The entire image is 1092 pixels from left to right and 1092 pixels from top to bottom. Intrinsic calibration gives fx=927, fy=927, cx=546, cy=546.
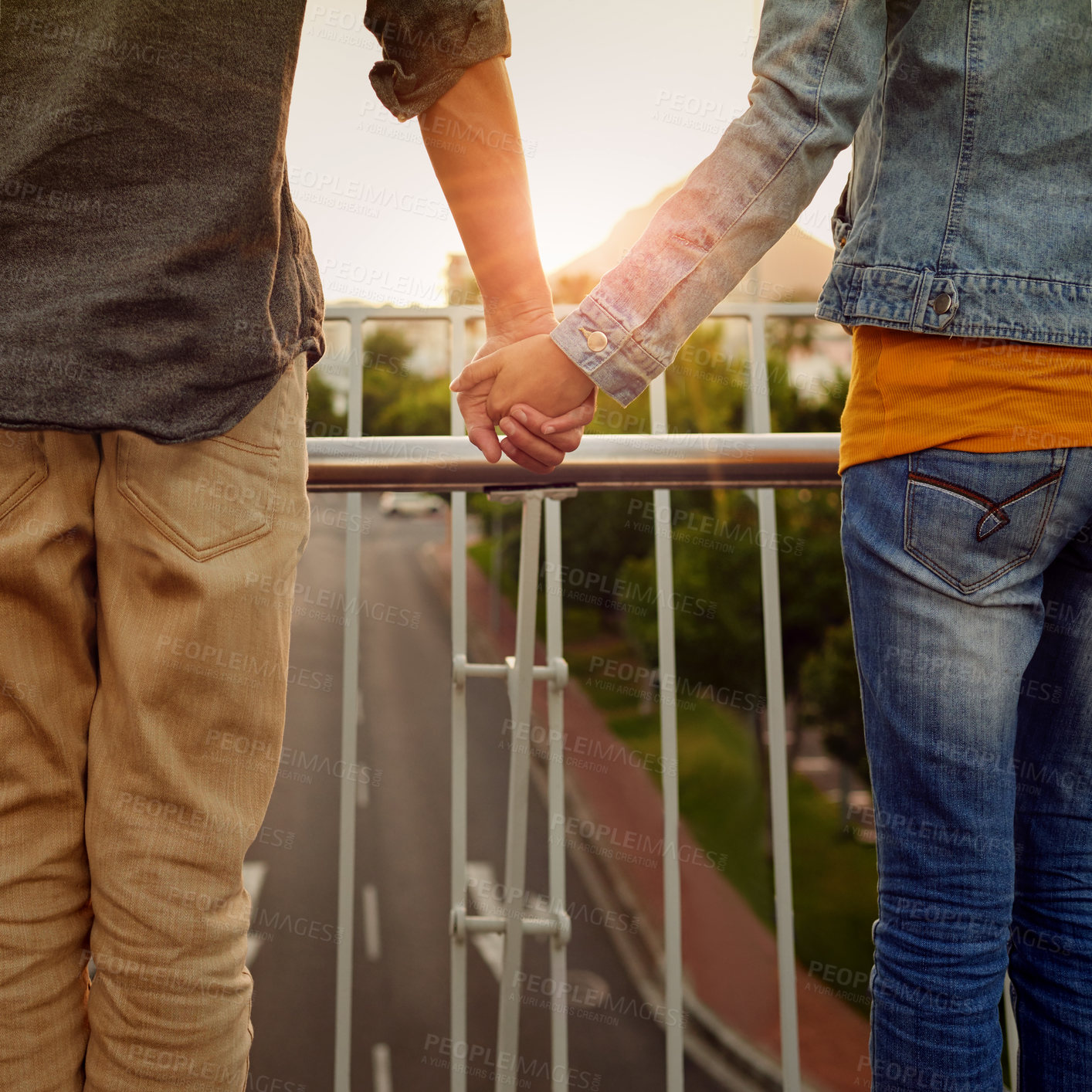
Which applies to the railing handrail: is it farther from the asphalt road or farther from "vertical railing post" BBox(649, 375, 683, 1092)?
the asphalt road

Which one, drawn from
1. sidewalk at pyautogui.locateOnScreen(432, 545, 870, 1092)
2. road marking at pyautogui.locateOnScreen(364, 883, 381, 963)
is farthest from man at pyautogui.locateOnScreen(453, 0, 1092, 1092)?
road marking at pyautogui.locateOnScreen(364, 883, 381, 963)

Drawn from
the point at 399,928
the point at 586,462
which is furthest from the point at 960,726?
the point at 399,928

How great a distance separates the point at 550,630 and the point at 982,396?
88 cm

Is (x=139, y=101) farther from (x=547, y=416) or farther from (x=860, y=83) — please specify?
(x=860, y=83)

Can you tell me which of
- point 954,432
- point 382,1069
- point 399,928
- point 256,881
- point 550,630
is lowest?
point 399,928

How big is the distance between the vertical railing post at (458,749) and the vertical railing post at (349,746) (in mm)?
166

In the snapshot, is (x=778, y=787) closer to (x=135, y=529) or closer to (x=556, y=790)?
(x=556, y=790)

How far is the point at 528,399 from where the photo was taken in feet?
3.76

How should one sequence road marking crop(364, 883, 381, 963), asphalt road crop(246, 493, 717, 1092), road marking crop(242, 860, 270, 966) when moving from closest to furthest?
asphalt road crop(246, 493, 717, 1092), road marking crop(364, 883, 381, 963), road marking crop(242, 860, 270, 966)

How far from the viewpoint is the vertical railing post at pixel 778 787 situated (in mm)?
1531

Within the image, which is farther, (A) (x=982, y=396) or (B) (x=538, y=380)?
(B) (x=538, y=380)

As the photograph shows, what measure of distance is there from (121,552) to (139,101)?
1.31 feet

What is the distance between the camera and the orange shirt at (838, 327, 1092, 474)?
86 centimetres

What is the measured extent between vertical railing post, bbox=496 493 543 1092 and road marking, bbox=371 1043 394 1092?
26.8ft
